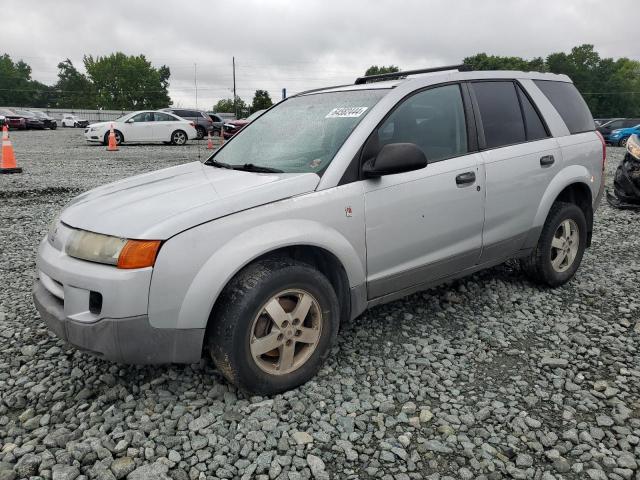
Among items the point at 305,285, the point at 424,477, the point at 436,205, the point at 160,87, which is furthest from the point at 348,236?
the point at 160,87

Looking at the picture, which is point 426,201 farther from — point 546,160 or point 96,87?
point 96,87

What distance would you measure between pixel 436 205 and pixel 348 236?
2.39 ft

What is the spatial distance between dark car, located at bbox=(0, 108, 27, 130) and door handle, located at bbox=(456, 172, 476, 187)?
37.3 meters

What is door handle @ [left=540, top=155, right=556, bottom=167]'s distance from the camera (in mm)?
3896

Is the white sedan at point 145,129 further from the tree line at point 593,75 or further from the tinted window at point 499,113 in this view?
the tree line at point 593,75

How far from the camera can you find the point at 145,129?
20766 millimetres

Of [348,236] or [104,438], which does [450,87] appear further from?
[104,438]

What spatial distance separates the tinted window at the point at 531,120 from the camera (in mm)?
3961

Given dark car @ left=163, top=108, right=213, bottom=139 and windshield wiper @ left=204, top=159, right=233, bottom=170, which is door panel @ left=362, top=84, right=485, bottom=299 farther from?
dark car @ left=163, top=108, right=213, bottom=139

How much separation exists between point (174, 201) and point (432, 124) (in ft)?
5.93

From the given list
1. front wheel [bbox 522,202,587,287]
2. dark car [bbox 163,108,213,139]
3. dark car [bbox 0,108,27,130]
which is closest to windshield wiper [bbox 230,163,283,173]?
front wheel [bbox 522,202,587,287]

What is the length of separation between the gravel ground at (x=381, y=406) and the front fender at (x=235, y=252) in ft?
1.94

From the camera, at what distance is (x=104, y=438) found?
239 centimetres

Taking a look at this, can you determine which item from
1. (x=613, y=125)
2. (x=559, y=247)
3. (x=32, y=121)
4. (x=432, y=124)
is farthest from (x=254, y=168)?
(x=32, y=121)
